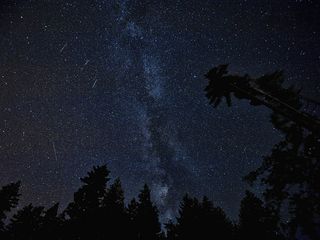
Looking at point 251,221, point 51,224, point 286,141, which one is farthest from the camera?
point 251,221

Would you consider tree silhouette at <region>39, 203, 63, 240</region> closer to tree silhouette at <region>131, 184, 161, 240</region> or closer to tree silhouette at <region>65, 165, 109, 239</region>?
tree silhouette at <region>65, 165, 109, 239</region>

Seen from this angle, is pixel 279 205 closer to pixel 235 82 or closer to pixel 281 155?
pixel 281 155

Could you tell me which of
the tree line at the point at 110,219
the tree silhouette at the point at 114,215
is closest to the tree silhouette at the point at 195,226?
the tree line at the point at 110,219

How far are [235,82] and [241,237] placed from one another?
2342 cm

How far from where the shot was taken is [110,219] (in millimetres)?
25156

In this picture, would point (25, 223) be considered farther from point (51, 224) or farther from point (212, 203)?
point (212, 203)

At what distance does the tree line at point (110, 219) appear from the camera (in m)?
23.5

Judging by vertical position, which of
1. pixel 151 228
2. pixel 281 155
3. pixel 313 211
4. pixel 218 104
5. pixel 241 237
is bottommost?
pixel 313 211

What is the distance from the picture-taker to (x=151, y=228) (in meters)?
26.8

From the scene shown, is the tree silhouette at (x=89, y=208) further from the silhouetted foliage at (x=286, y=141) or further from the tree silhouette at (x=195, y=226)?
the silhouetted foliage at (x=286, y=141)

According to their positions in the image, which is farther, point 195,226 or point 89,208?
point 195,226

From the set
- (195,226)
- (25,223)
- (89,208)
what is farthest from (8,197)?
(195,226)

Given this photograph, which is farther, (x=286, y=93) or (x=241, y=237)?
(x=241, y=237)

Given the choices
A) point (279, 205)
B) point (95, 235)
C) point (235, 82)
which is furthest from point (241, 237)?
point (235, 82)
